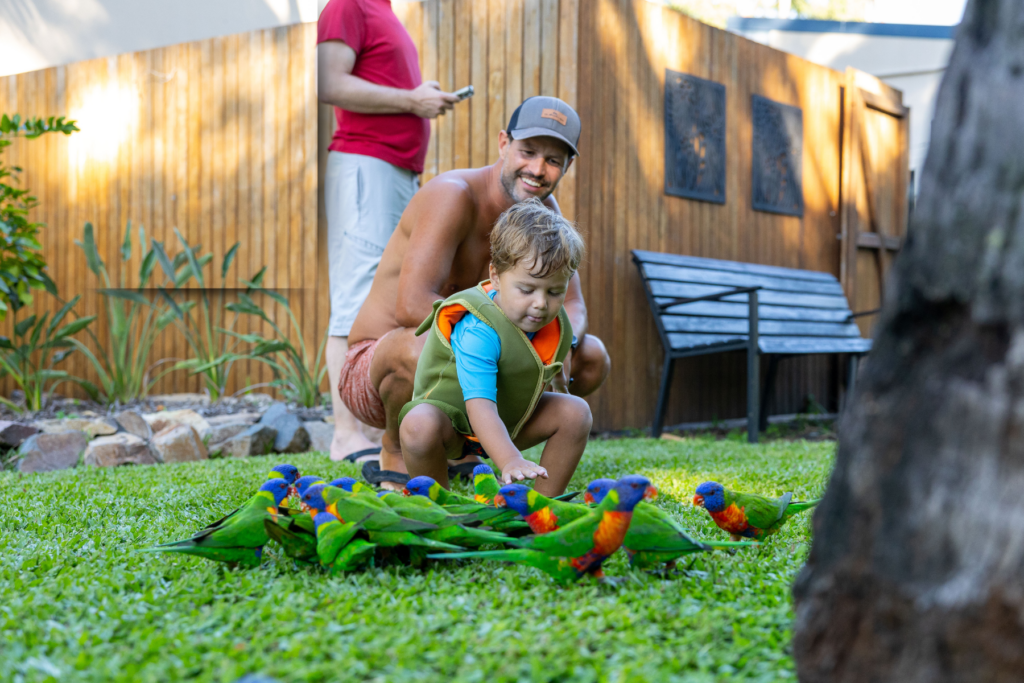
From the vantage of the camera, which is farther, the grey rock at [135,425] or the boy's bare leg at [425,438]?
the grey rock at [135,425]

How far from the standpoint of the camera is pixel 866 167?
280 inches

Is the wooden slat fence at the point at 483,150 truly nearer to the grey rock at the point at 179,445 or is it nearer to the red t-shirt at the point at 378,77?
the red t-shirt at the point at 378,77

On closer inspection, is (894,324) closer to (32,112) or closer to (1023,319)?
(1023,319)

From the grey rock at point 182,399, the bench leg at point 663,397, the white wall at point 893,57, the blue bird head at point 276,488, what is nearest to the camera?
the blue bird head at point 276,488

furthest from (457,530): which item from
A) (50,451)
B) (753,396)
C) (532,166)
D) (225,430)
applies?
(753,396)

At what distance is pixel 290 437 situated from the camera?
3955 millimetres

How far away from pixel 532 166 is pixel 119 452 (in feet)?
7.42

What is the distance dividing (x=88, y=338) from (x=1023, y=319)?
7.26 metres

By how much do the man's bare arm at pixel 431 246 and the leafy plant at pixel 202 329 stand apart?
9.54ft

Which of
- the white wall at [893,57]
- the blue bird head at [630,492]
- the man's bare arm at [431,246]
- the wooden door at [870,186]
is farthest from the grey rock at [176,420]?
the white wall at [893,57]

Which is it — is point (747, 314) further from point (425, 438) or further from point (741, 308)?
point (425, 438)

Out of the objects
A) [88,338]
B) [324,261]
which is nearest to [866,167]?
[324,261]

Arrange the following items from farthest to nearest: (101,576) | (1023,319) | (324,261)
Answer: (324,261), (101,576), (1023,319)

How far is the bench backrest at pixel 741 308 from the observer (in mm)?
5086
